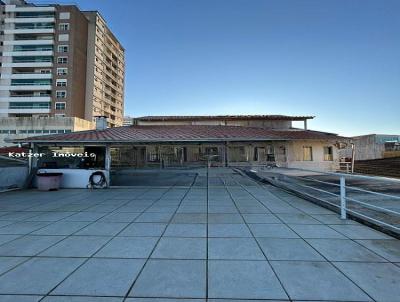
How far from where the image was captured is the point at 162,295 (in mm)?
2791

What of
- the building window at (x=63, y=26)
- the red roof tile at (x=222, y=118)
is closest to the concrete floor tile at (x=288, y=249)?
the red roof tile at (x=222, y=118)

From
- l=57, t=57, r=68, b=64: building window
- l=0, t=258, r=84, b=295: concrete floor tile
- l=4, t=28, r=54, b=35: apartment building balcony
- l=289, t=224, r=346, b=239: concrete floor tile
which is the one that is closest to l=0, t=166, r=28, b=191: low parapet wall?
l=0, t=258, r=84, b=295: concrete floor tile

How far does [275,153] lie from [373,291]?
16.9 meters

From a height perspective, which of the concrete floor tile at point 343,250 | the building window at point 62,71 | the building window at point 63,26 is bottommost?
the concrete floor tile at point 343,250

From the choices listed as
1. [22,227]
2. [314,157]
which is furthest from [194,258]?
[314,157]

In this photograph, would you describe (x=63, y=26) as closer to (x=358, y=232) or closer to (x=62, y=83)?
(x=62, y=83)

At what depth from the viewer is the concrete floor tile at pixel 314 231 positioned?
16.4ft

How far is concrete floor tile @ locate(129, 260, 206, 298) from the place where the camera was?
9.31ft

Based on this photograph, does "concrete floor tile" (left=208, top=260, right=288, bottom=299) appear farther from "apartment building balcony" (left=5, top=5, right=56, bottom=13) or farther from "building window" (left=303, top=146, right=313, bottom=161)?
"apartment building balcony" (left=5, top=5, right=56, bottom=13)

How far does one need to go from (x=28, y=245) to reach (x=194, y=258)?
10.3 ft

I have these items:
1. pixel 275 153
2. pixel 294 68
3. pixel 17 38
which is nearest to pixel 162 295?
pixel 275 153

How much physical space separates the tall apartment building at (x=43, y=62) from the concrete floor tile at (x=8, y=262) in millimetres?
57751

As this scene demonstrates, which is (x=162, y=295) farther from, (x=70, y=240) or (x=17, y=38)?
(x=17, y=38)

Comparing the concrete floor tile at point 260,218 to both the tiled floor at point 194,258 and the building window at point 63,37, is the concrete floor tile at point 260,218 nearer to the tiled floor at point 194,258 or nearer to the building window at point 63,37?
the tiled floor at point 194,258
